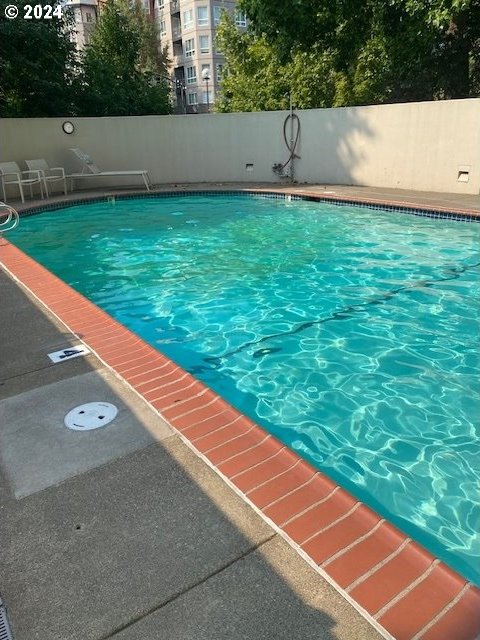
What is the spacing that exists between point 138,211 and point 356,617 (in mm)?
9810

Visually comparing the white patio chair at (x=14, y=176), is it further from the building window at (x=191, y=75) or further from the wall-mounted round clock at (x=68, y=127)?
the building window at (x=191, y=75)

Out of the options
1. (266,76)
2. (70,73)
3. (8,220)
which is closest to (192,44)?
(266,76)

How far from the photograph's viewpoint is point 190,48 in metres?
43.2

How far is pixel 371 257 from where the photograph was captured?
6516 millimetres

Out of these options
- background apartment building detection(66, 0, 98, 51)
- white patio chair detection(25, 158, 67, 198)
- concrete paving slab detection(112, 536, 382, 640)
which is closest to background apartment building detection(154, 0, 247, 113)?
background apartment building detection(66, 0, 98, 51)

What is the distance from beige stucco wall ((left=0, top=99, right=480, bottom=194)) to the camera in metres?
10.1

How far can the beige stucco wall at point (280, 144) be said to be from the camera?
1005cm

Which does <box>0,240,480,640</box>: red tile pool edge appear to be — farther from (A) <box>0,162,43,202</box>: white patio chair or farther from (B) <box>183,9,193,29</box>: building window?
(B) <box>183,9,193,29</box>: building window

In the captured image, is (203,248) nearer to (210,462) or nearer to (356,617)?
(210,462)

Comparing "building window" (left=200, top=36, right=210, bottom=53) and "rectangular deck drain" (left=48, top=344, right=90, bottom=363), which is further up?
"building window" (left=200, top=36, right=210, bottom=53)

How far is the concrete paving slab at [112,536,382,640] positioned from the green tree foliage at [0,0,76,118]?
605 inches

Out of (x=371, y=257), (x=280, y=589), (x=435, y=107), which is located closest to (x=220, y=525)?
→ (x=280, y=589)

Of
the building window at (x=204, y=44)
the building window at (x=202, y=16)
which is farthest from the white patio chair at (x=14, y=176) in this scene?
the building window at (x=202, y=16)

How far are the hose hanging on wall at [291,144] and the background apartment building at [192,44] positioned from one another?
3028 centimetres
